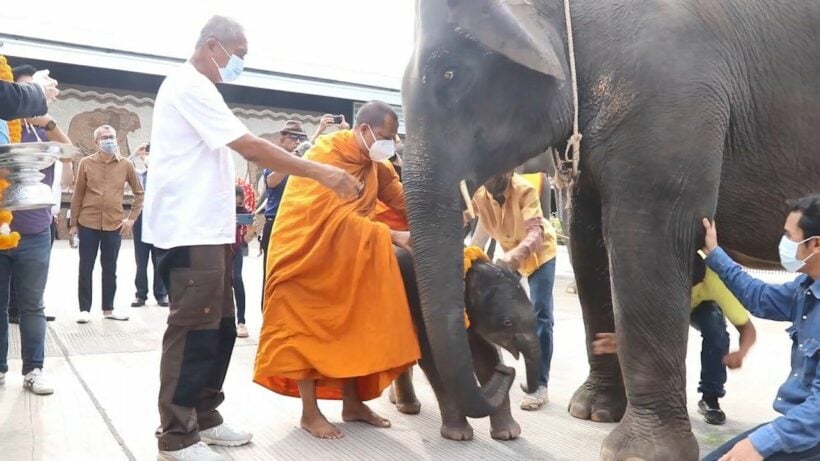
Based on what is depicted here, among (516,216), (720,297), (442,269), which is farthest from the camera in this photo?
(516,216)

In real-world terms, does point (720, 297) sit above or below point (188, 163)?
below

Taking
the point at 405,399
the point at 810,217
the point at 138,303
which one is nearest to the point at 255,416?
the point at 405,399

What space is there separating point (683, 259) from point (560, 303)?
594 centimetres

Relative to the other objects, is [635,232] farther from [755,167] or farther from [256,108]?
[256,108]

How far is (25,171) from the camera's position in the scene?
3.23m

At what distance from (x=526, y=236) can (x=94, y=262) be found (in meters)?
4.51

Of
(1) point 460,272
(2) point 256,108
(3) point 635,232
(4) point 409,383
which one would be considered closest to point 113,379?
(4) point 409,383

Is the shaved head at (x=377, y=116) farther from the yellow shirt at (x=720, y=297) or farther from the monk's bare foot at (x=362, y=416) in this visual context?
the yellow shirt at (x=720, y=297)

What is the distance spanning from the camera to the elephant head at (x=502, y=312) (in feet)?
11.4

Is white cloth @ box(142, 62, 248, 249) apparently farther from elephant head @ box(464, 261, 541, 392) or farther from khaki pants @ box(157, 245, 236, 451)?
elephant head @ box(464, 261, 541, 392)

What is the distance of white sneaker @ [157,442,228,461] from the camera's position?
296cm

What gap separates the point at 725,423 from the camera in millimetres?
3887

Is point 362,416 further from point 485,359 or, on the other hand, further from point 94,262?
point 94,262

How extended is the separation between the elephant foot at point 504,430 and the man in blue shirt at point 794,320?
3.68 feet
